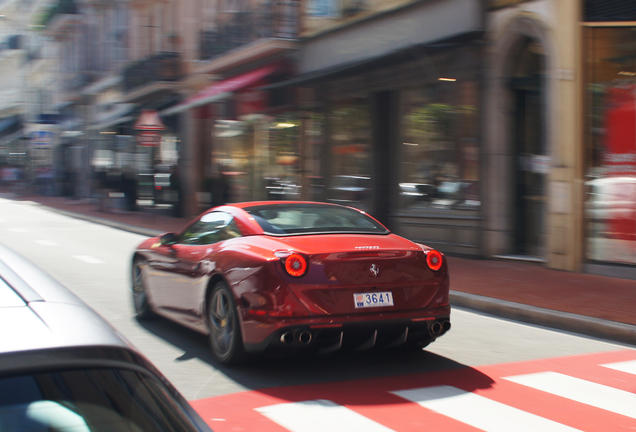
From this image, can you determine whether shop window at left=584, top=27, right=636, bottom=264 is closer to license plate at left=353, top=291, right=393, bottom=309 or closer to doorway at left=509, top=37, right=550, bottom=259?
doorway at left=509, top=37, right=550, bottom=259

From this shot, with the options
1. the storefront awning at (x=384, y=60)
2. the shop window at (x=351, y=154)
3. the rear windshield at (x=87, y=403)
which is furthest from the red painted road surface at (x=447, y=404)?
the shop window at (x=351, y=154)

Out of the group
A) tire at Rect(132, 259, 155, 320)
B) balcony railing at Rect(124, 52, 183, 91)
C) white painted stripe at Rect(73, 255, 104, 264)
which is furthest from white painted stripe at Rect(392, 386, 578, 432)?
balcony railing at Rect(124, 52, 183, 91)

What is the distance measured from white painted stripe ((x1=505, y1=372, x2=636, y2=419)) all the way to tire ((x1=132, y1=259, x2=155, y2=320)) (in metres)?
3.78

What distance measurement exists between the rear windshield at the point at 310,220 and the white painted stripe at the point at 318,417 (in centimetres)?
161

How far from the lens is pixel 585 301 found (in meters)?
9.38

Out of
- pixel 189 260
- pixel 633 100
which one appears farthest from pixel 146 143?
pixel 189 260

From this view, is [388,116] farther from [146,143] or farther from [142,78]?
[142,78]

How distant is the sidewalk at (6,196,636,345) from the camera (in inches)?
320

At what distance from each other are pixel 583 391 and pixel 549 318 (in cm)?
295

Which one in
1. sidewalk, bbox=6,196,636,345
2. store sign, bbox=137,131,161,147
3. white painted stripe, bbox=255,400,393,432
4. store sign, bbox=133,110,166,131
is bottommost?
sidewalk, bbox=6,196,636,345

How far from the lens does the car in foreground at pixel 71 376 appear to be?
1564 millimetres

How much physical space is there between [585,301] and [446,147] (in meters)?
6.72

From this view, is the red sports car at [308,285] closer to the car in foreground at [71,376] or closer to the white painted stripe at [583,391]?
the white painted stripe at [583,391]

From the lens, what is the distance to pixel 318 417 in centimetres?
486
